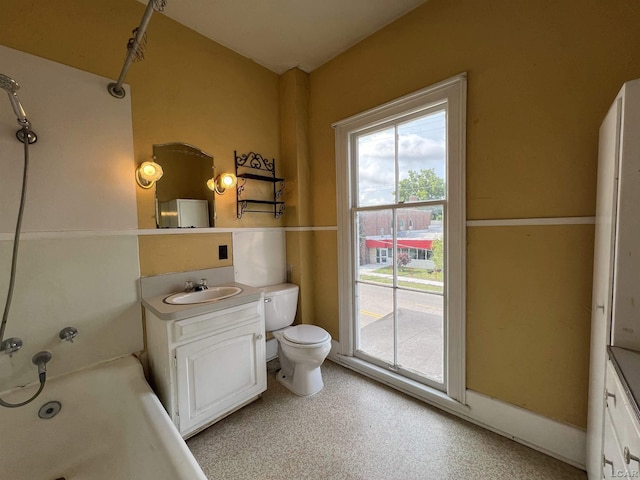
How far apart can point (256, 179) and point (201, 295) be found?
1.06 m

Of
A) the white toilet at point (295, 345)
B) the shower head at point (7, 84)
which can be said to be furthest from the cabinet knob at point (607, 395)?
the shower head at point (7, 84)

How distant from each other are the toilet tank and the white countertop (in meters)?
0.35

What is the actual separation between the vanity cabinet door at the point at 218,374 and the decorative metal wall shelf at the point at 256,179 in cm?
100

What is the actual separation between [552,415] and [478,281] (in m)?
0.74

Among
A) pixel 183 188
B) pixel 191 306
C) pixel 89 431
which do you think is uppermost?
pixel 183 188

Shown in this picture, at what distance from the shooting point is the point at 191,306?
4.83 ft

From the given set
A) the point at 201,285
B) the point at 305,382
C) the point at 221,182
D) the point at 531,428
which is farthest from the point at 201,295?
the point at 531,428

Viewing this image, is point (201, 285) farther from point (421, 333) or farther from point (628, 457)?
point (628, 457)

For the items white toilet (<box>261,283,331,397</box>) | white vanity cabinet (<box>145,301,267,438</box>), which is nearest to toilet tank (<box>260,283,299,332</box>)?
white toilet (<box>261,283,331,397</box>)

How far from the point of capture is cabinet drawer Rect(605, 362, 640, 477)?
0.63 meters

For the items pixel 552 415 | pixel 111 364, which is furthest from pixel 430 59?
pixel 111 364

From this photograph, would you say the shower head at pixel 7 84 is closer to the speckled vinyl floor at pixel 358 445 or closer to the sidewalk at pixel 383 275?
the speckled vinyl floor at pixel 358 445

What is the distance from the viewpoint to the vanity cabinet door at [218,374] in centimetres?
146

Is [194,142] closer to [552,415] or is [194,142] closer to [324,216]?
[324,216]
